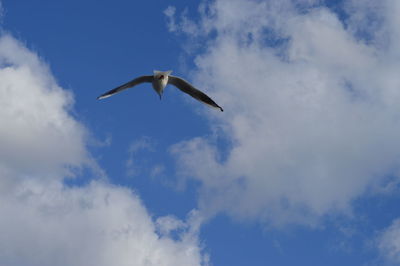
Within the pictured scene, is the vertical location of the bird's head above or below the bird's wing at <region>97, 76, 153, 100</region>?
below

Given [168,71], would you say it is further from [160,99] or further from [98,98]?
[98,98]

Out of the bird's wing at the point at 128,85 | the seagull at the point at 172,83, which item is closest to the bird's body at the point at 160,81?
the seagull at the point at 172,83

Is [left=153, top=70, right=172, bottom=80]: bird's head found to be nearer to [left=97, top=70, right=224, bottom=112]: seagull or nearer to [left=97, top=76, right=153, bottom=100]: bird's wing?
[left=97, top=70, right=224, bottom=112]: seagull

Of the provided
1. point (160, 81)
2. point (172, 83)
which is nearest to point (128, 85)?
point (172, 83)

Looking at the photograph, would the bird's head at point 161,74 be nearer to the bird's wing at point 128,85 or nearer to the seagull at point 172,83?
the seagull at point 172,83

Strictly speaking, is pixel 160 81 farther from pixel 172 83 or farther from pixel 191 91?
pixel 191 91

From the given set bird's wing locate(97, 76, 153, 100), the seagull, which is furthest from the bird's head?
bird's wing locate(97, 76, 153, 100)

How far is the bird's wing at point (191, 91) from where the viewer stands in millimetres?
55969

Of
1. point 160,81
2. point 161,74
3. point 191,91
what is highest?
point 191,91

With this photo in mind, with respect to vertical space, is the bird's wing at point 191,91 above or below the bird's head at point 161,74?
above

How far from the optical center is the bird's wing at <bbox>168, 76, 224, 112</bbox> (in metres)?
56.0

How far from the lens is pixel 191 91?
57000 millimetres

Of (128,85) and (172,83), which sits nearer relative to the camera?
(172,83)

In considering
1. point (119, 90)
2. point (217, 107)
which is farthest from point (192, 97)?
point (119, 90)
